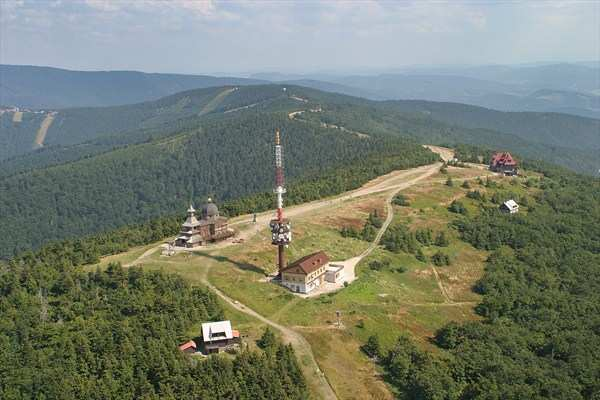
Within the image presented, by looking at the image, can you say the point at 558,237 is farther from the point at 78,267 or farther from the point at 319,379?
the point at 78,267

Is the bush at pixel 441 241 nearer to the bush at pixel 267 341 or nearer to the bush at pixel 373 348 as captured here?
the bush at pixel 373 348

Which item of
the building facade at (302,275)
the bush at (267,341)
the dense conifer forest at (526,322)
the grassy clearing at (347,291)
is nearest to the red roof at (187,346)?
the grassy clearing at (347,291)

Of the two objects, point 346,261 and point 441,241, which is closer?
point 346,261

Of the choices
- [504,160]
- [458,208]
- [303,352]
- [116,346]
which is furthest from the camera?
[504,160]

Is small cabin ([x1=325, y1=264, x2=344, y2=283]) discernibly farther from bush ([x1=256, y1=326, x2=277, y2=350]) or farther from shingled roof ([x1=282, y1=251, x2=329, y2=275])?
bush ([x1=256, y1=326, x2=277, y2=350])

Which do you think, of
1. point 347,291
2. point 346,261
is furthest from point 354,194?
point 347,291

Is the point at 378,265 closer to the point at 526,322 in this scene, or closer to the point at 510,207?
the point at 526,322
